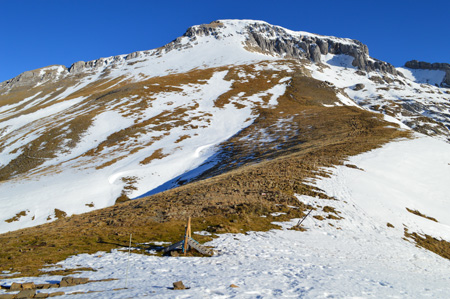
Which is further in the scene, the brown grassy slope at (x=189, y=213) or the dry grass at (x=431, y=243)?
the dry grass at (x=431, y=243)

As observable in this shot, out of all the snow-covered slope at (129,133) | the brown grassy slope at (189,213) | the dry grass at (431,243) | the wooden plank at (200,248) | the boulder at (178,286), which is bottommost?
the dry grass at (431,243)

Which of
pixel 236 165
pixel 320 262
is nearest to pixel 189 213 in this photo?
pixel 320 262

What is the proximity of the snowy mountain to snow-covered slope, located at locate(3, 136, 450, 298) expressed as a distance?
17cm

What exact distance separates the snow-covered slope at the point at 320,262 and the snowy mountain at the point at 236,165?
174 mm

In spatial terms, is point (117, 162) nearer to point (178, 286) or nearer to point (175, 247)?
point (175, 247)

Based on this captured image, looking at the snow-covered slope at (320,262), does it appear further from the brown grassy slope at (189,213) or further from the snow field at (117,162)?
the snow field at (117,162)

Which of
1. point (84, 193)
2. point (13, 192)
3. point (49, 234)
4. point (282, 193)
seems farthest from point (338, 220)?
point (13, 192)

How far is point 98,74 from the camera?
19925 cm

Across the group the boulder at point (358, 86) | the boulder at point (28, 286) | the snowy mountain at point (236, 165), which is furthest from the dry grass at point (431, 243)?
the boulder at point (358, 86)

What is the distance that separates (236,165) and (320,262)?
27.0m

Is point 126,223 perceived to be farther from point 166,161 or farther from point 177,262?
point 166,161

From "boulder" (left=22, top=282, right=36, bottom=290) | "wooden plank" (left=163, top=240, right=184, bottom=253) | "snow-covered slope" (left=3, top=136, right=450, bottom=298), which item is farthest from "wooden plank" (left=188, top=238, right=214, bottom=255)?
"boulder" (left=22, top=282, right=36, bottom=290)

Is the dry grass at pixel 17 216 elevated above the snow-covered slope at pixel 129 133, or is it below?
below

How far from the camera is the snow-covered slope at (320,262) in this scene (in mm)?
10047
